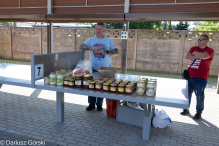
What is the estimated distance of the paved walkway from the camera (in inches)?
118

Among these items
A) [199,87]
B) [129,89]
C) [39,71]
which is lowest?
[199,87]

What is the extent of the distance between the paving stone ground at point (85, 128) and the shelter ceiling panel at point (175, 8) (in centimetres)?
226

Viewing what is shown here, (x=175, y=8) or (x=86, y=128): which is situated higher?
(x=175, y=8)

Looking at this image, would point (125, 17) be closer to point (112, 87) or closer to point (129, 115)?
point (129, 115)

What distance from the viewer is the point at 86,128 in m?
3.38

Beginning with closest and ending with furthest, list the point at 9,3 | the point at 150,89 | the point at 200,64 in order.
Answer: the point at 150,89 < the point at 200,64 < the point at 9,3

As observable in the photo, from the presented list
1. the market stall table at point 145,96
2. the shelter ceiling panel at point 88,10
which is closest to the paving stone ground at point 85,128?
the market stall table at point 145,96

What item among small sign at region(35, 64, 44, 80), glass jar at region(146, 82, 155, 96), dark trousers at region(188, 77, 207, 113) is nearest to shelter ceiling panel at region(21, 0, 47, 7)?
small sign at region(35, 64, 44, 80)

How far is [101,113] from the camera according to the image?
4066 mm

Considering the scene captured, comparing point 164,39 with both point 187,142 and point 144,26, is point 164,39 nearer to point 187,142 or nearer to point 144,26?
point 187,142

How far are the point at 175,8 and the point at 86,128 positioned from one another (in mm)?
3468

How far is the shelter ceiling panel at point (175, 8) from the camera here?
461 cm

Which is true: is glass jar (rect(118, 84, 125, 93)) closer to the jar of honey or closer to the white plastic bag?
the jar of honey

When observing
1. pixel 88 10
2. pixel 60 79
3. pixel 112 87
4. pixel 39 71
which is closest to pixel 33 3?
pixel 88 10
